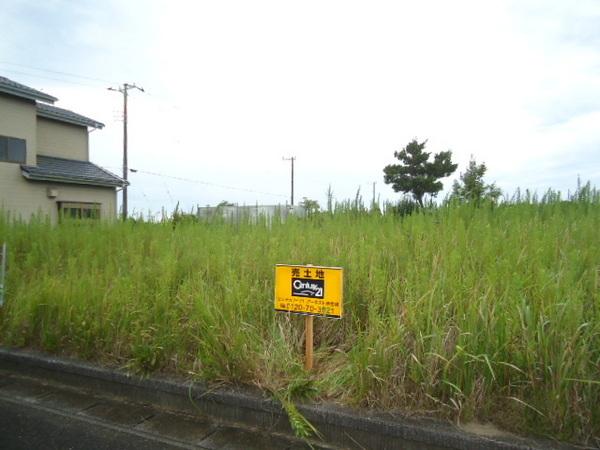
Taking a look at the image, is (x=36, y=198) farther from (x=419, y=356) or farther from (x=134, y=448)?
(x=419, y=356)

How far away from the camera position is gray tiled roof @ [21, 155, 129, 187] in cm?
1339

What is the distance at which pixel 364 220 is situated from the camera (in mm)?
4094

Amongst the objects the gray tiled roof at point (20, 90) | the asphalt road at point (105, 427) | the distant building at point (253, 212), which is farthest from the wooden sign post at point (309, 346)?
the gray tiled roof at point (20, 90)

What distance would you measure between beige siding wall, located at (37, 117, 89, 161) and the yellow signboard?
55.4 feet

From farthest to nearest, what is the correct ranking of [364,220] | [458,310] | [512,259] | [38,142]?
[38,142], [364,220], [512,259], [458,310]

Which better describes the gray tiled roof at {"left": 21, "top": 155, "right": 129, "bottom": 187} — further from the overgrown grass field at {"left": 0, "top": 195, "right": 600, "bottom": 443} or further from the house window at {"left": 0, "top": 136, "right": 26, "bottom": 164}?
the overgrown grass field at {"left": 0, "top": 195, "right": 600, "bottom": 443}

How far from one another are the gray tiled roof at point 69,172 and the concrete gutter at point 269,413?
13.2 meters

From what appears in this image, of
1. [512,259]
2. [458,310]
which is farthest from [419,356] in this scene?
[512,259]

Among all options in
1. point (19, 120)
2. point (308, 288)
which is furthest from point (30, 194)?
point (308, 288)

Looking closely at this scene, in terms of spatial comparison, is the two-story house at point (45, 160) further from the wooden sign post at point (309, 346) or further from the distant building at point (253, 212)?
the wooden sign post at point (309, 346)

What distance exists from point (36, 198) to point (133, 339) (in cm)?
1406

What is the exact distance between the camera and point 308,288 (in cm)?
226

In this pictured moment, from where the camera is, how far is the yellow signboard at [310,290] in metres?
2.17

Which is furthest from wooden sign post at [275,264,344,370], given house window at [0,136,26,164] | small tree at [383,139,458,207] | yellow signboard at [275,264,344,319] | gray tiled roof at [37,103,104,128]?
small tree at [383,139,458,207]
